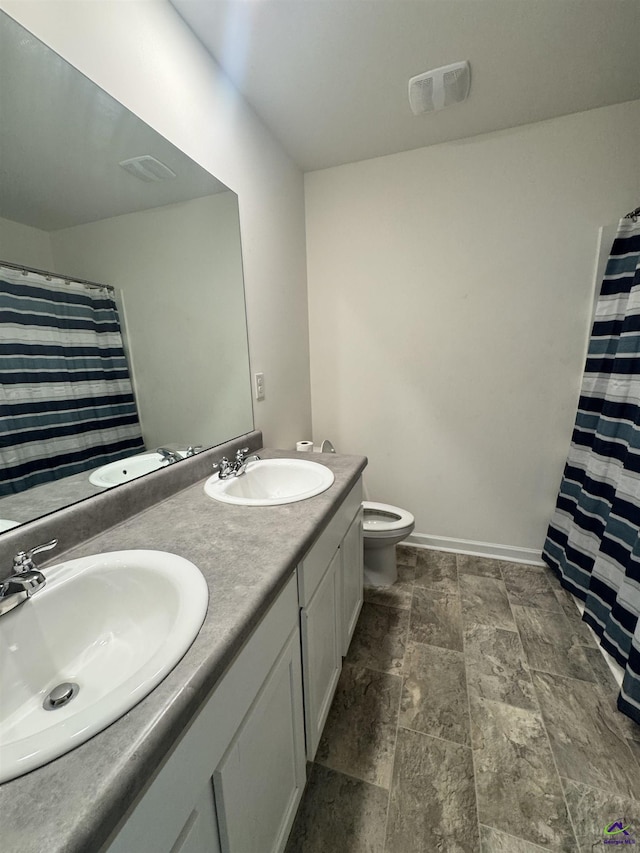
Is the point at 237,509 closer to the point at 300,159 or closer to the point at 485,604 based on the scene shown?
the point at 485,604

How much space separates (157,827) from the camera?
0.42 m

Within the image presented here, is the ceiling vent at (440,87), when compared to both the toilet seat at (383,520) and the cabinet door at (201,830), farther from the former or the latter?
the cabinet door at (201,830)

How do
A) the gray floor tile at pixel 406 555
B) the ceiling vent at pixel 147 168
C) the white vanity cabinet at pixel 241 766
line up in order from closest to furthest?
the white vanity cabinet at pixel 241 766, the ceiling vent at pixel 147 168, the gray floor tile at pixel 406 555

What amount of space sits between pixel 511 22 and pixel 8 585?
220 centimetres

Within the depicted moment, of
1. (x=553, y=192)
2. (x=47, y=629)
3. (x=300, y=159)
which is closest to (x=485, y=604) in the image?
(x=47, y=629)

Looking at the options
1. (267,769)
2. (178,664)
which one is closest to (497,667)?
(267,769)

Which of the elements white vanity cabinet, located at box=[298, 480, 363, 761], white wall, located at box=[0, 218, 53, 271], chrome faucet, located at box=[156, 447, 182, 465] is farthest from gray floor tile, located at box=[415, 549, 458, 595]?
white wall, located at box=[0, 218, 53, 271]

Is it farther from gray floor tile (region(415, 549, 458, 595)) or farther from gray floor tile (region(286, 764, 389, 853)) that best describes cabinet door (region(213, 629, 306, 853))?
gray floor tile (region(415, 549, 458, 595))

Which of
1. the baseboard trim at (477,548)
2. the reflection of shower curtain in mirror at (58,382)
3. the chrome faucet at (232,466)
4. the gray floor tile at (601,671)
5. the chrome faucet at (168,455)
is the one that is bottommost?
the gray floor tile at (601,671)

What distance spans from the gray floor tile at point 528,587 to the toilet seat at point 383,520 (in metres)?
0.67

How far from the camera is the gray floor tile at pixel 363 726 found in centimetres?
107

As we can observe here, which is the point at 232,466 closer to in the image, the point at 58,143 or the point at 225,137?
the point at 58,143

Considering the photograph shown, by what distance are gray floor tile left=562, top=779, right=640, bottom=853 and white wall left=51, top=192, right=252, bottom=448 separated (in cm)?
162

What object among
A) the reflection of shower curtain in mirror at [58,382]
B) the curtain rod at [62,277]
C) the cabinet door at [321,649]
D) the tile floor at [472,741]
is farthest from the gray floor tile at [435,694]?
the curtain rod at [62,277]
